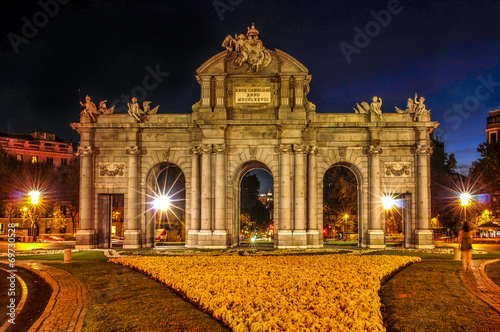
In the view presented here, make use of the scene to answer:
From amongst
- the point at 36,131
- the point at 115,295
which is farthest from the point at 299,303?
the point at 36,131

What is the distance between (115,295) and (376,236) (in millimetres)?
27755

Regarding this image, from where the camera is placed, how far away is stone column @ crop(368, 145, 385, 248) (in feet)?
131

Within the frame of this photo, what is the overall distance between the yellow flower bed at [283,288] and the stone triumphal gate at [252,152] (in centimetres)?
1337

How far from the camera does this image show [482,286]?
60.5ft

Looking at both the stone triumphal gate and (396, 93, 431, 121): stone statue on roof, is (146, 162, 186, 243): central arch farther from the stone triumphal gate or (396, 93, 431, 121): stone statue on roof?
(396, 93, 431, 121): stone statue on roof

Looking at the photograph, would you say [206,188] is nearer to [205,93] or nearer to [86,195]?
[205,93]

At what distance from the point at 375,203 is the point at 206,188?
14.7 metres

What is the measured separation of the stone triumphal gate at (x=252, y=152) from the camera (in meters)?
39.3

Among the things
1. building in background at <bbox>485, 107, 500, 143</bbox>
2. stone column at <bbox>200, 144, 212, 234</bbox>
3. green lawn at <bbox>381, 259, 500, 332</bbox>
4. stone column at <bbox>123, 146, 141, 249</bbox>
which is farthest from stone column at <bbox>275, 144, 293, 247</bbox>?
building in background at <bbox>485, 107, 500, 143</bbox>

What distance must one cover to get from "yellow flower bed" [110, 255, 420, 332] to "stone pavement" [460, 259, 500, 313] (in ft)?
11.2

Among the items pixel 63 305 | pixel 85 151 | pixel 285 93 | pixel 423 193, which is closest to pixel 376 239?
pixel 423 193

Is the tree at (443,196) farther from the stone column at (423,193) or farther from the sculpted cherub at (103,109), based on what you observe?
the sculpted cherub at (103,109)

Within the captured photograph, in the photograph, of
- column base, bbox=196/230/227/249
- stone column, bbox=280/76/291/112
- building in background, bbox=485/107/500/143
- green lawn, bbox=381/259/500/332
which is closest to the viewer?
green lawn, bbox=381/259/500/332

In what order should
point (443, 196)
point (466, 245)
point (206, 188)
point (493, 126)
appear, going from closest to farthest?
point (466, 245) < point (206, 188) < point (443, 196) < point (493, 126)
